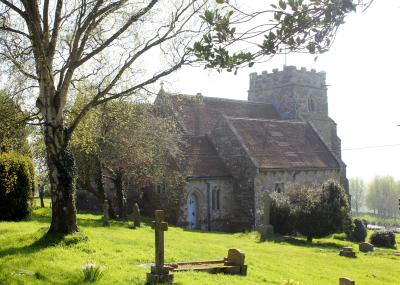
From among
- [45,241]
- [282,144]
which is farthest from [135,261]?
[282,144]

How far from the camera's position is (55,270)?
10.4 m

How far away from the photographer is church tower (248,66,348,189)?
140ft

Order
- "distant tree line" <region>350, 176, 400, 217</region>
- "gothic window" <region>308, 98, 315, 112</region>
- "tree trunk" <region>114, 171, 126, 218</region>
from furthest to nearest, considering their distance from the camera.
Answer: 1. "distant tree line" <region>350, 176, 400, 217</region>
2. "gothic window" <region>308, 98, 315, 112</region>
3. "tree trunk" <region>114, 171, 126, 218</region>

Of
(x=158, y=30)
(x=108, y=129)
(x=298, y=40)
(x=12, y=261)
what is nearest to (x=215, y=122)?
(x=108, y=129)

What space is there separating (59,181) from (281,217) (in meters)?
15.4

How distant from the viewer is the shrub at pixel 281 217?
85.4ft

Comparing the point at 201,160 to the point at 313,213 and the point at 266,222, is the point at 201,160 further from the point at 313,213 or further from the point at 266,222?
the point at 313,213

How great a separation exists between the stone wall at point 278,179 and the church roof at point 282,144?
1.44 ft

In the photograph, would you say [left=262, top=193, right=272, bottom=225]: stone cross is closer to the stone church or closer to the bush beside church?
the bush beside church

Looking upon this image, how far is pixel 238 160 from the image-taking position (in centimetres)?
3128

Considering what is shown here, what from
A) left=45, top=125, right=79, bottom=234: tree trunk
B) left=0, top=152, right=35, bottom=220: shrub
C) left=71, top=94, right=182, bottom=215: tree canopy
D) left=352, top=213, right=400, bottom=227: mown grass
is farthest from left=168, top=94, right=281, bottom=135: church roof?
left=352, top=213, right=400, bottom=227: mown grass

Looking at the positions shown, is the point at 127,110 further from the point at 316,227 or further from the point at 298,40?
the point at 298,40

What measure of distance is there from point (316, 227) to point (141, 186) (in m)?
10.9

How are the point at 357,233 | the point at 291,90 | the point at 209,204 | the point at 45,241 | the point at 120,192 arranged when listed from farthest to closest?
the point at 291,90
the point at 209,204
the point at 357,233
the point at 120,192
the point at 45,241
